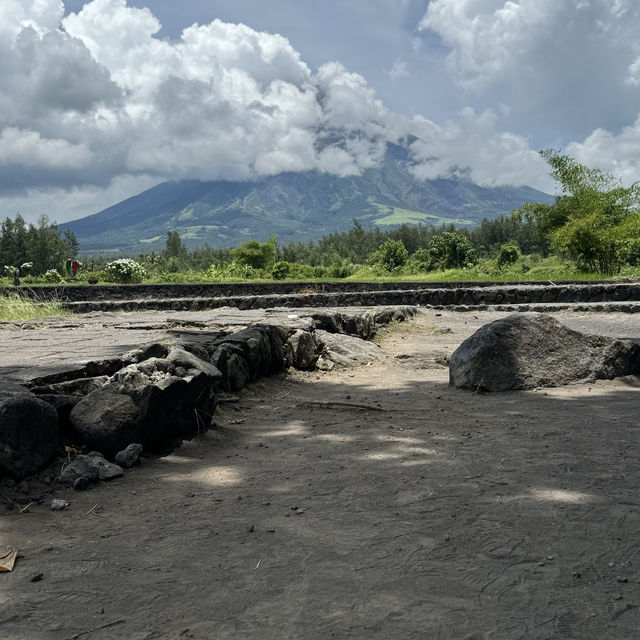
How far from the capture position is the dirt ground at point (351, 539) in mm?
1888

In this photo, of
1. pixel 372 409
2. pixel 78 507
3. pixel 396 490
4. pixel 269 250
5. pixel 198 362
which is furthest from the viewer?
pixel 269 250

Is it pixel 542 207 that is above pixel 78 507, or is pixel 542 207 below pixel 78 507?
above

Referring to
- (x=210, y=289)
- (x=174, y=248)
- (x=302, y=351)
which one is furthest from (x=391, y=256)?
(x=174, y=248)

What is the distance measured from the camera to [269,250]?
45.6 meters

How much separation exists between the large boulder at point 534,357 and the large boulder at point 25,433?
3.49 metres

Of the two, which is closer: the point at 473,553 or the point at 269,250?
the point at 473,553

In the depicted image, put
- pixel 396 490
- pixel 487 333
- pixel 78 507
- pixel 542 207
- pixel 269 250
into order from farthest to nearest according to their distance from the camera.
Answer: pixel 269 250, pixel 542 207, pixel 487 333, pixel 396 490, pixel 78 507

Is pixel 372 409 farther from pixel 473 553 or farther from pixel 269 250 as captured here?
pixel 269 250

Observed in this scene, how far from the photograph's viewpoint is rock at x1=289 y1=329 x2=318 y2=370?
6.63 metres

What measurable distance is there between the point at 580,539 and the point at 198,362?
8.49 feet

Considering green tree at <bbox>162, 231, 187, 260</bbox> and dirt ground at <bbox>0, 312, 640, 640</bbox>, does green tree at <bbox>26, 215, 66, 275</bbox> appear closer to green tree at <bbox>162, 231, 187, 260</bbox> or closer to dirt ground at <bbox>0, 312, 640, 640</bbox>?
green tree at <bbox>162, 231, 187, 260</bbox>

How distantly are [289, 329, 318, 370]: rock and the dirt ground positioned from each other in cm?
227

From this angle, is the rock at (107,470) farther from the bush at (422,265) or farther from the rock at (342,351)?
the bush at (422,265)

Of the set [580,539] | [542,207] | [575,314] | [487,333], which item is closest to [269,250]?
[542,207]
